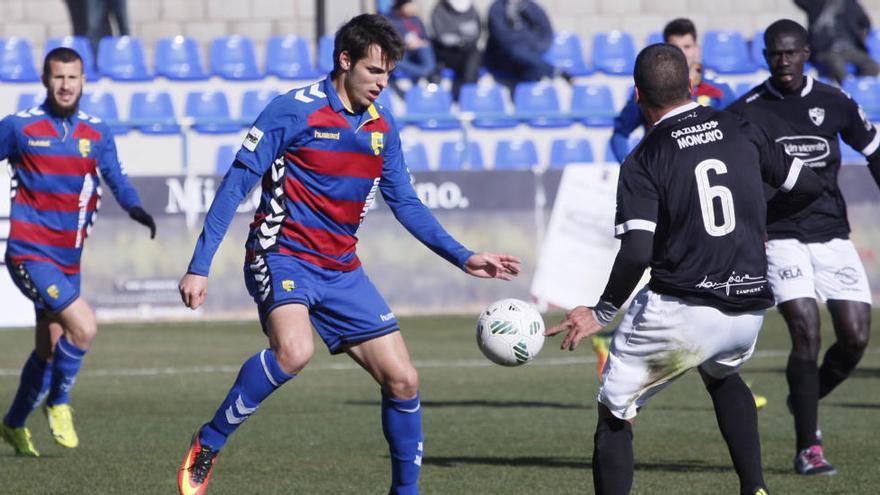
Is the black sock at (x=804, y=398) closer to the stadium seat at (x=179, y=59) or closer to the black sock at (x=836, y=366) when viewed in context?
the black sock at (x=836, y=366)

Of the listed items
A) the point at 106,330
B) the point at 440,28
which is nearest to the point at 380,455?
the point at 106,330

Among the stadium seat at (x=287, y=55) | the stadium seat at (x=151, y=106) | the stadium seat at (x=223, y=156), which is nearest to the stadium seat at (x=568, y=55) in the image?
the stadium seat at (x=287, y=55)

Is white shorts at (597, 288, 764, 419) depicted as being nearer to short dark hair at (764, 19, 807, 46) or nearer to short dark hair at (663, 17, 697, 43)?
short dark hair at (764, 19, 807, 46)

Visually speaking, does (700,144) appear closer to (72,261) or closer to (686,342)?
(686,342)

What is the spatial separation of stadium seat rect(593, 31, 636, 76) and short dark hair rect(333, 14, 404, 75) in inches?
A: 613

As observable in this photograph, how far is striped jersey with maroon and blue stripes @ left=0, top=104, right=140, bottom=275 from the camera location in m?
8.74

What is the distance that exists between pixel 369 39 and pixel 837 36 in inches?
656

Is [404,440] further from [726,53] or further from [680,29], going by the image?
[726,53]

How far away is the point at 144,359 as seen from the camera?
13766mm

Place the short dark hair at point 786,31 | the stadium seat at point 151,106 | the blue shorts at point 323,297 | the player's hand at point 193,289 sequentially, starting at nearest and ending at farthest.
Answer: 1. the player's hand at point 193,289
2. the blue shorts at point 323,297
3. the short dark hair at point 786,31
4. the stadium seat at point 151,106

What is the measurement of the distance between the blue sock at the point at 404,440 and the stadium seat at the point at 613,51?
1564 centimetres

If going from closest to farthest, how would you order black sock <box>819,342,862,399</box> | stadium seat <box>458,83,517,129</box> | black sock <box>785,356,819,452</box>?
1. black sock <box>785,356,819,452</box>
2. black sock <box>819,342,862,399</box>
3. stadium seat <box>458,83,517,129</box>

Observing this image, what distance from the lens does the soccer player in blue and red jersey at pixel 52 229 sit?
869cm

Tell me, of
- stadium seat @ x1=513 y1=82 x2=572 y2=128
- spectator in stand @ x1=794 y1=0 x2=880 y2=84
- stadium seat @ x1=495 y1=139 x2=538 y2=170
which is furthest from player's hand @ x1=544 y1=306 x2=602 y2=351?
spectator in stand @ x1=794 y1=0 x2=880 y2=84
